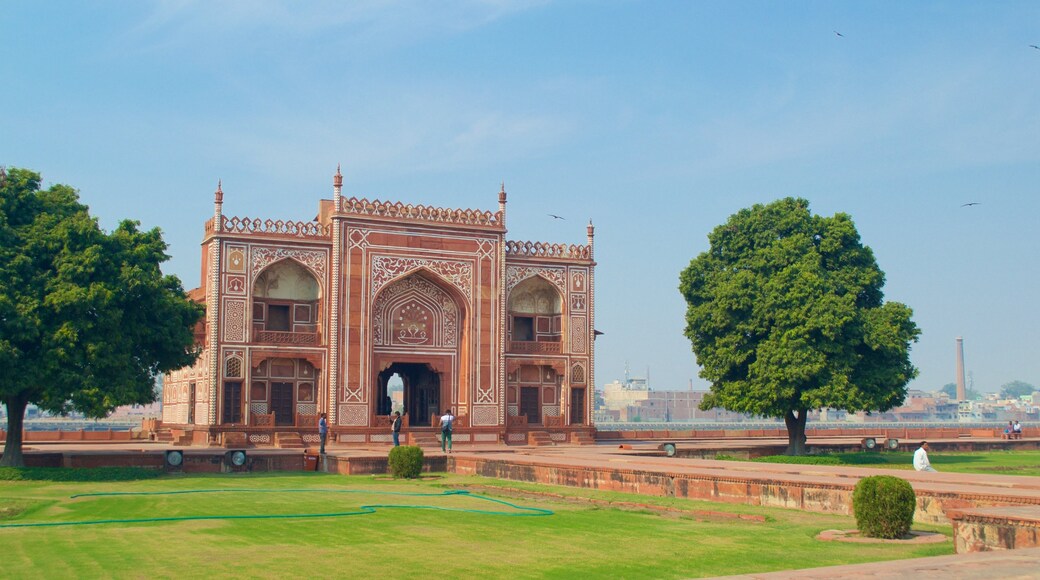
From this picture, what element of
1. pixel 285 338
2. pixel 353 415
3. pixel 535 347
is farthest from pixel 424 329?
pixel 285 338

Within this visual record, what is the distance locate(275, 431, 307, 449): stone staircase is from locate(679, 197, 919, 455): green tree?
1363 centimetres

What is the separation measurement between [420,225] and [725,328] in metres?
11.6

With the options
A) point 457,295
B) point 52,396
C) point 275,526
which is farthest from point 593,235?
point 275,526

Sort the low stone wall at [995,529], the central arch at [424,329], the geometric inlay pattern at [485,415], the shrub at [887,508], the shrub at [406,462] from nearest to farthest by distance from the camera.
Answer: the low stone wall at [995,529]
the shrub at [887,508]
the shrub at [406,462]
the central arch at [424,329]
the geometric inlay pattern at [485,415]

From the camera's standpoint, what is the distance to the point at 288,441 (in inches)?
1328

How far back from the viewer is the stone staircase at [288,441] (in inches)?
1323

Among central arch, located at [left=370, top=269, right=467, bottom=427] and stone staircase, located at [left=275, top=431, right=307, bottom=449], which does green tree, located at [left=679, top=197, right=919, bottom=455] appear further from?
stone staircase, located at [left=275, top=431, right=307, bottom=449]

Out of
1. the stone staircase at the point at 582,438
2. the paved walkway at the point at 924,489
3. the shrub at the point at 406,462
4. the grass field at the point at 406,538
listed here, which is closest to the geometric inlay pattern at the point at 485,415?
the stone staircase at the point at 582,438

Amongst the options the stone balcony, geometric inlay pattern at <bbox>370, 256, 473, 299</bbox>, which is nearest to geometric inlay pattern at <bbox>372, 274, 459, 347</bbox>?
geometric inlay pattern at <bbox>370, 256, 473, 299</bbox>

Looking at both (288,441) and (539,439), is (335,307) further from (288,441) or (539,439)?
(539,439)

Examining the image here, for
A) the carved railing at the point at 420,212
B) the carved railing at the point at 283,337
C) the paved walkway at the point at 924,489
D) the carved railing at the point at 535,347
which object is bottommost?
the paved walkway at the point at 924,489

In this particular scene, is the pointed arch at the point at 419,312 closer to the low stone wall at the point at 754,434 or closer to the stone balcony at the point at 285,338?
the stone balcony at the point at 285,338

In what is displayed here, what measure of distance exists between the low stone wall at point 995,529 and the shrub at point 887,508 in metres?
1.02

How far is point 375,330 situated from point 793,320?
14558 mm
